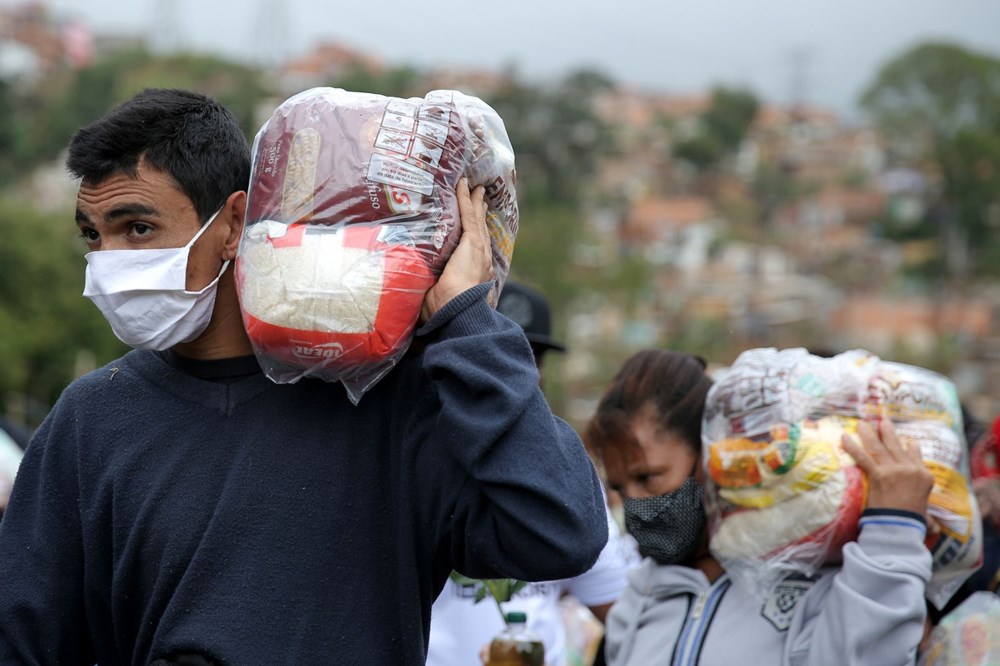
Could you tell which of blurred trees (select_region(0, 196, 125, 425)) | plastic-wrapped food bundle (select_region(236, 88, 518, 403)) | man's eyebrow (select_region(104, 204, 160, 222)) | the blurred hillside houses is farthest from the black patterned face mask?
blurred trees (select_region(0, 196, 125, 425))

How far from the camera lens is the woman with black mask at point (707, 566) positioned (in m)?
2.55

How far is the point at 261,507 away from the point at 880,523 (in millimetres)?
1455

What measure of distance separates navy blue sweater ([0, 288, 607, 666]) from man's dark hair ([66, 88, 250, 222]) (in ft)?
1.18

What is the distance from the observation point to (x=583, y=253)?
41844 mm

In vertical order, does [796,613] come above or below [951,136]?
above

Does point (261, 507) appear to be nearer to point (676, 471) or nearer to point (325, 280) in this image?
point (325, 280)

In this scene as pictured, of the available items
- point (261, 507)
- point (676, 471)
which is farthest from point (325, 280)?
point (676, 471)

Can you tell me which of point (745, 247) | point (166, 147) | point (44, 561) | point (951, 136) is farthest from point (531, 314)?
A: point (745, 247)

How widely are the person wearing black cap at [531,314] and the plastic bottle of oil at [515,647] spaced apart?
Result: 1057mm

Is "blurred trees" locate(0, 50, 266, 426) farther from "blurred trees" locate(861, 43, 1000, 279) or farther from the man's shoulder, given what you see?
"blurred trees" locate(861, 43, 1000, 279)

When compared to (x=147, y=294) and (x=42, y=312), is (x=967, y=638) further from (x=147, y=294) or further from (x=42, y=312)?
(x=42, y=312)

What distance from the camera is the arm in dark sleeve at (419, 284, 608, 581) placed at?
1799mm

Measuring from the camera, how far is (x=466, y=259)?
1941mm

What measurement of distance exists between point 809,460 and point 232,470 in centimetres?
138
